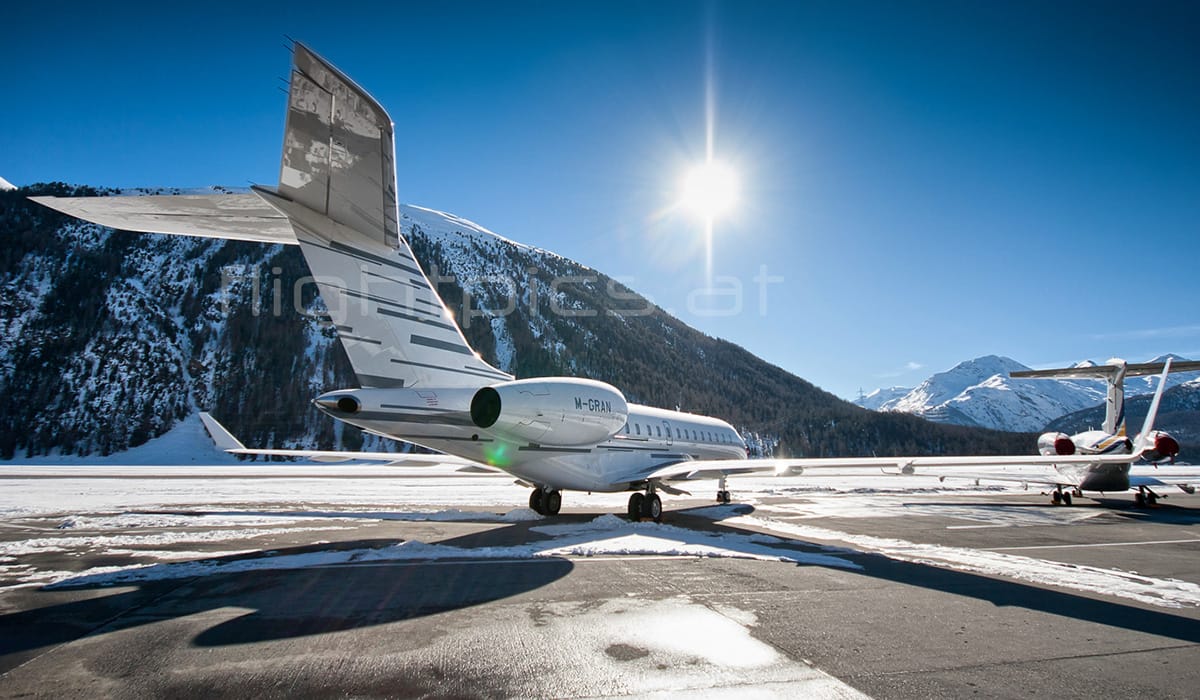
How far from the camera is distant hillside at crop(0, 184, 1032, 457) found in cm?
8906

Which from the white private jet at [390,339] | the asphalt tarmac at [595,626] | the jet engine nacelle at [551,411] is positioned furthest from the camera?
the jet engine nacelle at [551,411]

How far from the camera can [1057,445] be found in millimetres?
20500

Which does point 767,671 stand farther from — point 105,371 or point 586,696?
point 105,371

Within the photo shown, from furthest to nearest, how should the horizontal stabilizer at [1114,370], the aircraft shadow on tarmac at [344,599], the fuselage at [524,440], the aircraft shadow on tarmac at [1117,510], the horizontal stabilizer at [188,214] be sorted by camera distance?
1. the horizontal stabilizer at [1114,370]
2. the aircraft shadow on tarmac at [1117,510]
3. the fuselage at [524,440]
4. the horizontal stabilizer at [188,214]
5. the aircraft shadow on tarmac at [344,599]

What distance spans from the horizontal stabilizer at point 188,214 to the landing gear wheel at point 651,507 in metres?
9.30

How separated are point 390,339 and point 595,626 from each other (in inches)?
245

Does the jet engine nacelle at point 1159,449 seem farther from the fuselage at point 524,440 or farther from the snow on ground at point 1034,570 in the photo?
the snow on ground at point 1034,570

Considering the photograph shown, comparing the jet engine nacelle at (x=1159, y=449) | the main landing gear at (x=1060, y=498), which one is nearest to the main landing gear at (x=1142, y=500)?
the jet engine nacelle at (x=1159, y=449)

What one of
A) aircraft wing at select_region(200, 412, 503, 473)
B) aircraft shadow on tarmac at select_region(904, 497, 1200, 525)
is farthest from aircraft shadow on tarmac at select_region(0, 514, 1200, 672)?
aircraft shadow on tarmac at select_region(904, 497, 1200, 525)

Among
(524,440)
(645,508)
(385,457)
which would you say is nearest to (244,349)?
(385,457)

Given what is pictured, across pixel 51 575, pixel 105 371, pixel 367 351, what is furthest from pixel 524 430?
pixel 105 371

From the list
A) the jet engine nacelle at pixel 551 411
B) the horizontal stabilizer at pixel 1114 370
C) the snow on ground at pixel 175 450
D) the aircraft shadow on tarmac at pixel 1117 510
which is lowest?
the snow on ground at pixel 175 450

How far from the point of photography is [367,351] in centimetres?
Answer: 920

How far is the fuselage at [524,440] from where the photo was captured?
908 cm
